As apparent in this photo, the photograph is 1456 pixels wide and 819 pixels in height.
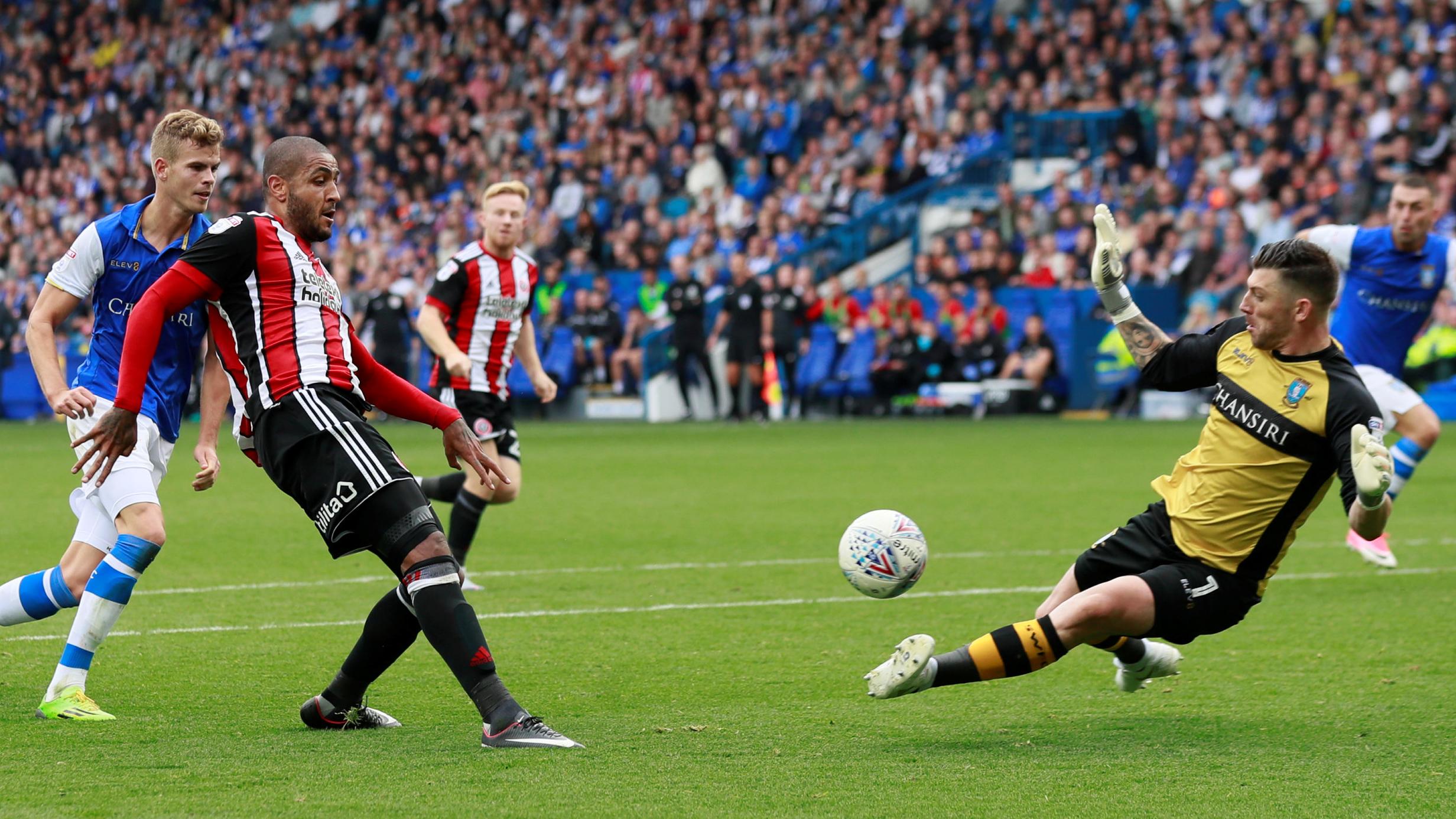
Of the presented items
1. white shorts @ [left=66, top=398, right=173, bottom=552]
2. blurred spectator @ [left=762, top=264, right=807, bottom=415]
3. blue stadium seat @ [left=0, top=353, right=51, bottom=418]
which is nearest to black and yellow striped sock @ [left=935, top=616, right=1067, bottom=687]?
white shorts @ [left=66, top=398, right=173, bottom=552]

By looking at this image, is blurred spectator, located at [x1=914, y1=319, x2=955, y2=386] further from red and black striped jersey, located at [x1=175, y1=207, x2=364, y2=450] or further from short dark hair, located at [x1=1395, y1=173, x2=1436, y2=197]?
red and black striped jersey, located at [x1=175, y1=207, x2=364, y2=450]

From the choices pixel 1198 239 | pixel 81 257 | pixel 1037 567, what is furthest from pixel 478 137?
pixel 81 257

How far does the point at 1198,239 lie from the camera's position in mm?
23703

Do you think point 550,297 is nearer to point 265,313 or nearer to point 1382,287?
point 1382,287

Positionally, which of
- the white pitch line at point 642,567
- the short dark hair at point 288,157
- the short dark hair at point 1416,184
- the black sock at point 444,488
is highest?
the short dark hair at point 288,157

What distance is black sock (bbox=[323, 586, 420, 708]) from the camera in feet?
17.6

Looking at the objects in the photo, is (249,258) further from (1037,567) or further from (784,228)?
(784,228)

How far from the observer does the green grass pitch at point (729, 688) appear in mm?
4566

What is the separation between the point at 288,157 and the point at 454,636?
1598mm

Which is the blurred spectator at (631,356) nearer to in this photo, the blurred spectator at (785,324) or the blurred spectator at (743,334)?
the blurred spectator at (743,334)

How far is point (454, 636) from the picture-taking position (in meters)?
5.10

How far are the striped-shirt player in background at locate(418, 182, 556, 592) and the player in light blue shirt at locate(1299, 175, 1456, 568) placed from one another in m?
4.35

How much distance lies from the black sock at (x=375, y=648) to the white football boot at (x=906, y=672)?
145cm

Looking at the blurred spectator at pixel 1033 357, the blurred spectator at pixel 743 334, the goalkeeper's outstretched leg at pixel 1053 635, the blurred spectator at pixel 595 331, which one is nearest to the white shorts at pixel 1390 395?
the goalkeeper's outstretched leg at pixel 1053 635
